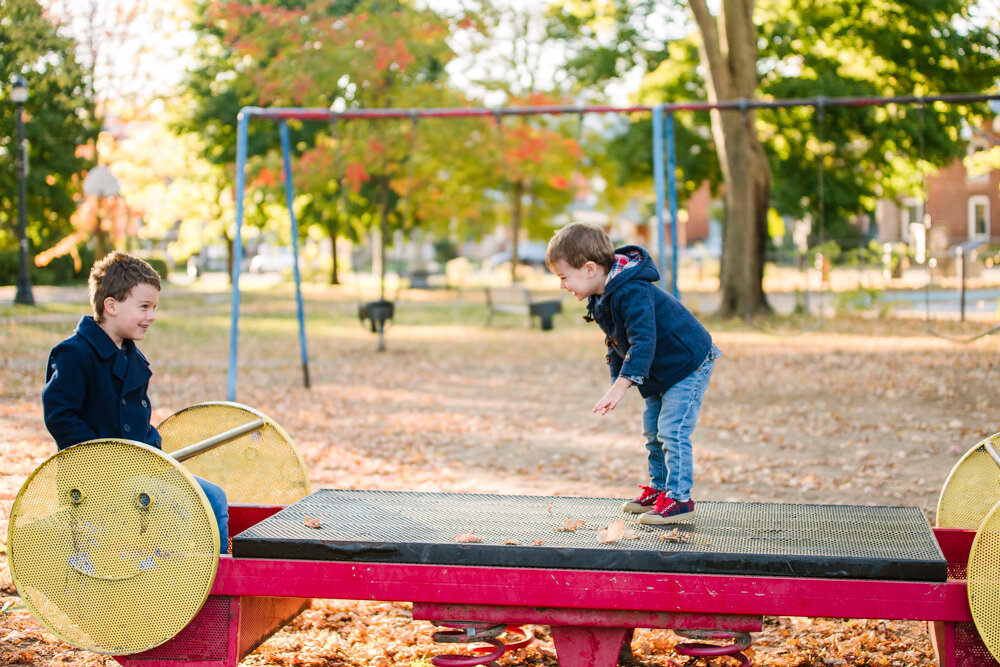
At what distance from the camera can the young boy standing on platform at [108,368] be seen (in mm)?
3268

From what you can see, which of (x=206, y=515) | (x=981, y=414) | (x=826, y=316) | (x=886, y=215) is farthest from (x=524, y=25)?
(x=206, y=515)

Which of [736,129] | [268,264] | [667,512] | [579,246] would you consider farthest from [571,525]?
[268,264]

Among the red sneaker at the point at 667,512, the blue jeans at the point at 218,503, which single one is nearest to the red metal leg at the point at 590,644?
the red sneaker at the point at 667,512

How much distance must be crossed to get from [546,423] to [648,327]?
18.7ft

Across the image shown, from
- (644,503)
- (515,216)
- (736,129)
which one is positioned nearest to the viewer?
(644,503)

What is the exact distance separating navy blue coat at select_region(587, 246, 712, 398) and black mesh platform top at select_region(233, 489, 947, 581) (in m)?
0.60

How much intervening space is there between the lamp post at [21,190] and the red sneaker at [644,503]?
852 centimetres

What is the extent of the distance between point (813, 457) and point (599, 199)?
35.5 meters

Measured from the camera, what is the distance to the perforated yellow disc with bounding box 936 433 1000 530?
3748 millimetres

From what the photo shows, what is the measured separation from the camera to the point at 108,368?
11.1 ft

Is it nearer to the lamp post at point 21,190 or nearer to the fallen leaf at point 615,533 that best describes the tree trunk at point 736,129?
the lamp post at point 21,190

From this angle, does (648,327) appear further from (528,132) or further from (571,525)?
(528,132)

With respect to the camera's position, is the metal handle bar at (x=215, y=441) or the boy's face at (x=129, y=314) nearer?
the boy's face at (x=129, y=314)

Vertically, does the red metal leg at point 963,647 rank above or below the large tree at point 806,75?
below
